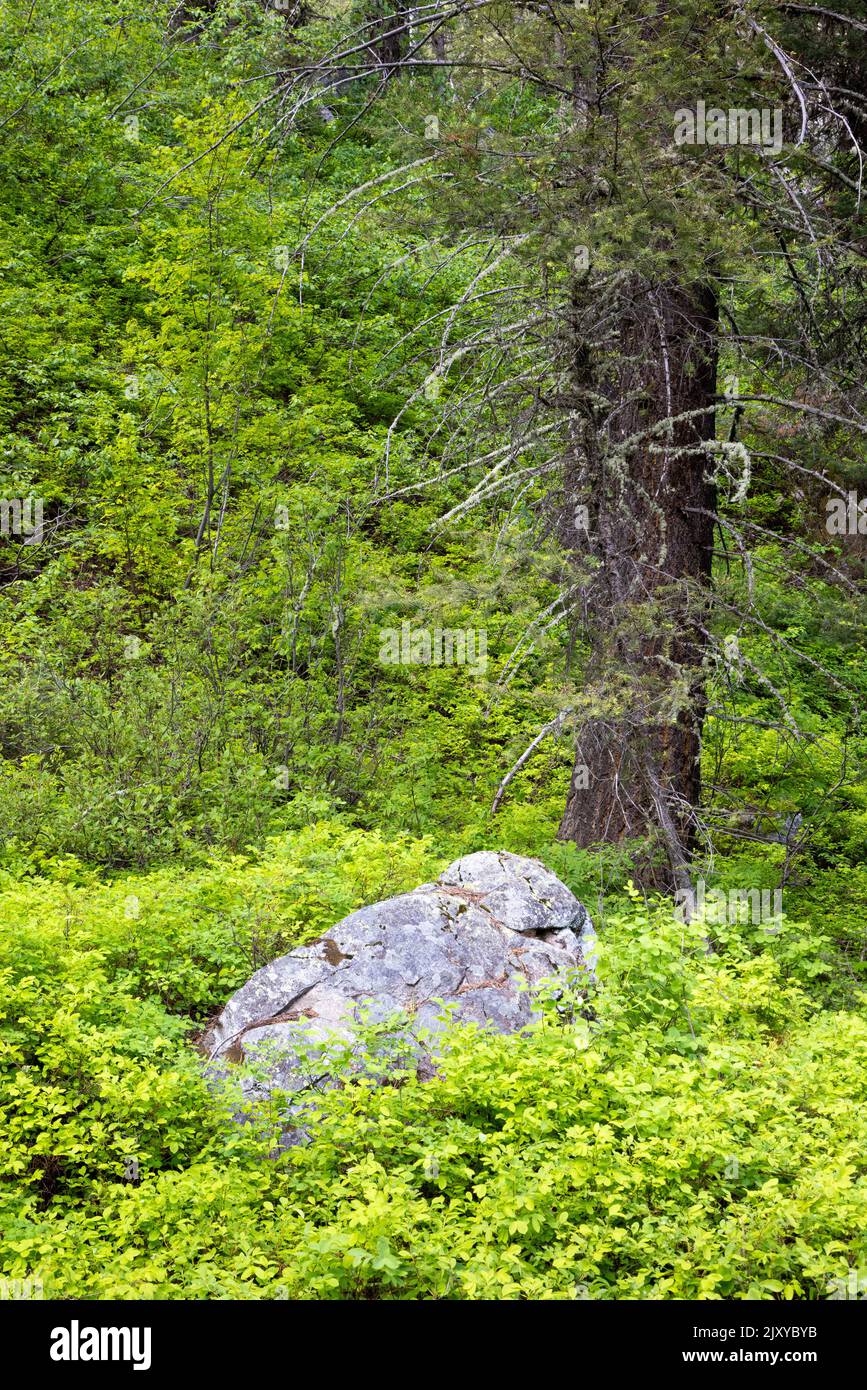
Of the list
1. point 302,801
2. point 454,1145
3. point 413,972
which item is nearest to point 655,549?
point 302,801

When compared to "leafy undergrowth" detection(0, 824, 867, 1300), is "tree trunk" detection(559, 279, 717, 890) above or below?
above

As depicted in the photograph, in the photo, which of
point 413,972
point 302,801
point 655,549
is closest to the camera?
point 413,972

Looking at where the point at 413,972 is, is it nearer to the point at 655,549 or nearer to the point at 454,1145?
the point at 454,1145

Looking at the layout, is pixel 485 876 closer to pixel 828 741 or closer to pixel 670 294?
pixel 670 294

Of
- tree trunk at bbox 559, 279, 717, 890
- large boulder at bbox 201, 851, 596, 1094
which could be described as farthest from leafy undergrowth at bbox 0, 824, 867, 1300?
tree trunk at bbox 559, 279, 717, 890

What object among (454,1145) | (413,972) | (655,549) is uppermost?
(655,549)

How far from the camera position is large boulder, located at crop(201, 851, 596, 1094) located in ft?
15.6

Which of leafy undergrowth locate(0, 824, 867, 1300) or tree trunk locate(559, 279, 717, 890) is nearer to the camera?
leafy undergrowth locate(0, 824, 867, 1300)

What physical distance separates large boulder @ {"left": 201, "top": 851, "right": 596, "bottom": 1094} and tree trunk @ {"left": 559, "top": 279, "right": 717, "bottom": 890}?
1354 mm

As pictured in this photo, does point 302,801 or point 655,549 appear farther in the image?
point 302,801

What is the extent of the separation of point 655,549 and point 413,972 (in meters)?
3.26

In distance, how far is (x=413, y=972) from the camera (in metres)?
5.25

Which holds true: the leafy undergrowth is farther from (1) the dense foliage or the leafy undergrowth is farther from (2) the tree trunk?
(2) the tree trunk
